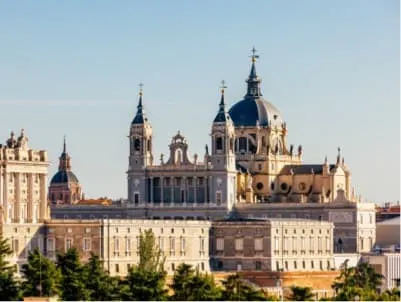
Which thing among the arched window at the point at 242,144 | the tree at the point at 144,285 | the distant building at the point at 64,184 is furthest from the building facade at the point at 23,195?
the distant building at the point at 64,184

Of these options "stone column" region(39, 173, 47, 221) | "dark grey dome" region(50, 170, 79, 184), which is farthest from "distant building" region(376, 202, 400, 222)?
"stone column" region(39, 173, 47, 221)

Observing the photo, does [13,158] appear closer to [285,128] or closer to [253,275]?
[253,275]

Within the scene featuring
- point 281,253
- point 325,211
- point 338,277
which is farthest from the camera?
point 325,211

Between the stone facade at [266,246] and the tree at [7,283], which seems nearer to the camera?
the tree at [7,283]

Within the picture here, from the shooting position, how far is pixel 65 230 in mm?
118188

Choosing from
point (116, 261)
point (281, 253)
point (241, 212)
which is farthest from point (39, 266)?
point (241, 212)

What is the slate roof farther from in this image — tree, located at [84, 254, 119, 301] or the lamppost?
tree, located at [84, 254, 119, 301]

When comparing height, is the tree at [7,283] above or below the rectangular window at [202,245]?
below

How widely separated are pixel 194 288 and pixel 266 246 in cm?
2761

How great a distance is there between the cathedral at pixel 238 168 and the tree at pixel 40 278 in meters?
36.7

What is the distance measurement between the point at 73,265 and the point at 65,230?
16.3 m

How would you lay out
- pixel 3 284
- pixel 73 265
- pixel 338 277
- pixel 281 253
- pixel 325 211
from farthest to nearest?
pixel 325 211, pixel 281 253, pixel 338 277, pixel 73 265, pixel 3 284

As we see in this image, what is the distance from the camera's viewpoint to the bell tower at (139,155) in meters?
138

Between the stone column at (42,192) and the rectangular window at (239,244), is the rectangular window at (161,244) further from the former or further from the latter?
the stone column at (42,192)
